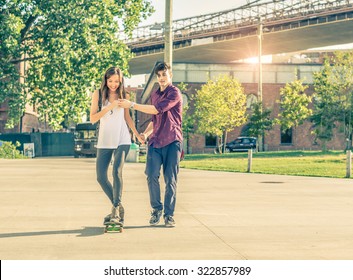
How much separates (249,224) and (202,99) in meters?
60.1

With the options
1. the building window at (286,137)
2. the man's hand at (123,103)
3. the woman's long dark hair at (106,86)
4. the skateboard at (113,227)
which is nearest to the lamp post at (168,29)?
the woman's long dark hair at (106,86)

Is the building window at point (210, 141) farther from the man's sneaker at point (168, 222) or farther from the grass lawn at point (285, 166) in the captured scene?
the man's sneaker at point (168, 222)

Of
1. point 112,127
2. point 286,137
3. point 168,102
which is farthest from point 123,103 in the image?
point 286,137

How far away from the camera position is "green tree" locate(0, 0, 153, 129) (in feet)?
113

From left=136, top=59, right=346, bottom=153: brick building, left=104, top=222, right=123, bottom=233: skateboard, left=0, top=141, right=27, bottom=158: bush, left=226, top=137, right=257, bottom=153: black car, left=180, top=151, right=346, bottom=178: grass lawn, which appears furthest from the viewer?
left=136, top=59, right=346, bottom=153: brick building

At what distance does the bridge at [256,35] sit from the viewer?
86419 mm

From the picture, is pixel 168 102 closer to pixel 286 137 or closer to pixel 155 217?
pixel 155 217

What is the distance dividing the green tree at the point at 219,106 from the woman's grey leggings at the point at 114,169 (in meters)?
58.7

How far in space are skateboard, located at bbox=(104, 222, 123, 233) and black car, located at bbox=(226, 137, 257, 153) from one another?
6661 centimetres

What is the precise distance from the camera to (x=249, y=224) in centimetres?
964

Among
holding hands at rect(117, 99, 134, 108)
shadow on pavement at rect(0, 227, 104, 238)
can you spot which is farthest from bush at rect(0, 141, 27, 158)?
holding hands at rect(117, 99, 134, 108)

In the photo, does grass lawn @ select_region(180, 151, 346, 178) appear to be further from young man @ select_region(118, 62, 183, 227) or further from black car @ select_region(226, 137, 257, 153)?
black car @ select_region(226, 137, 257, 153)

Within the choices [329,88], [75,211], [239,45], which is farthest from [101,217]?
[239,45]

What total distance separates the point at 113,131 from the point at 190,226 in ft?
5.02
